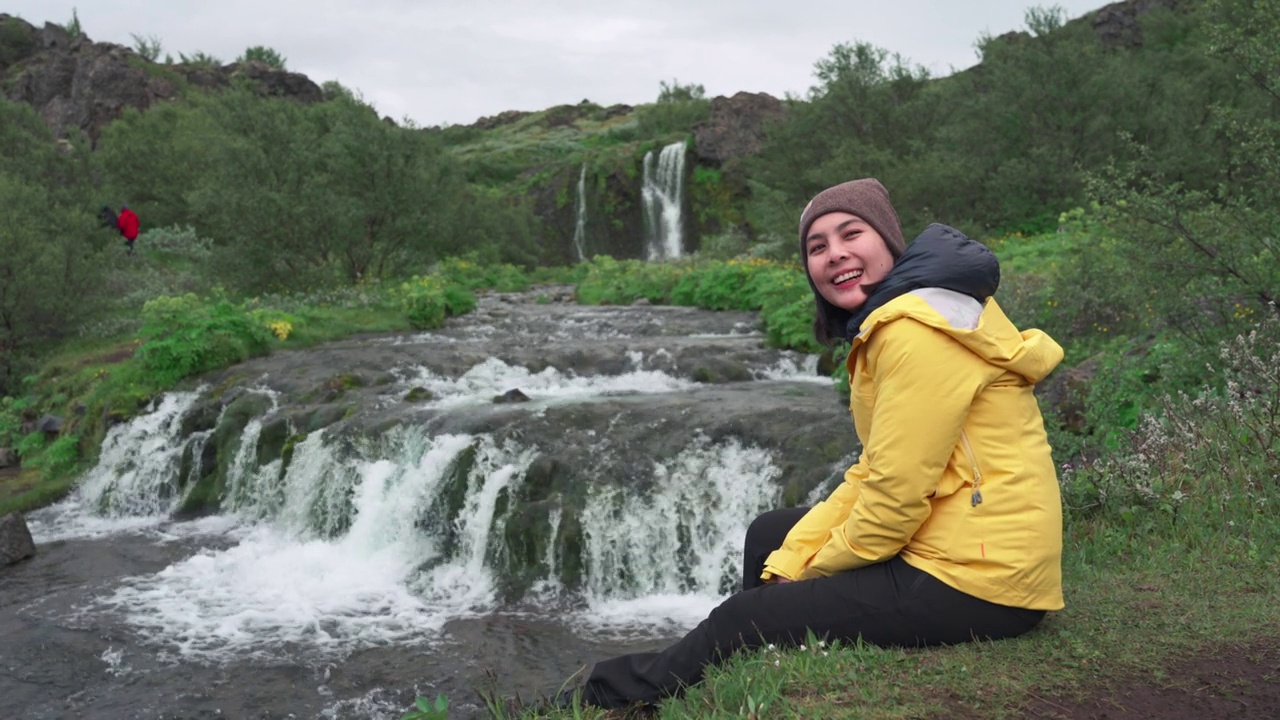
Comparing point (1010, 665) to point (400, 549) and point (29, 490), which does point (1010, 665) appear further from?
point (29, 490)

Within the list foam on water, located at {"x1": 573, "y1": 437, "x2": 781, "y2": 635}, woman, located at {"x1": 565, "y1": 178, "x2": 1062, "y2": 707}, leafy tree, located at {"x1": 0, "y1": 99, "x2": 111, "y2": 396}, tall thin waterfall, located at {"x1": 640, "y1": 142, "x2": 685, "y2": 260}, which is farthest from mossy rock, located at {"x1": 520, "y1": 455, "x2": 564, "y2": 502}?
tall thin waterfall, located at {"x1": 640, "y1": 142, "x2": 685, "y2": 260}

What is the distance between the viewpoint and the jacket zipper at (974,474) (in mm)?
2861

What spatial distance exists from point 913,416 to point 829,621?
863mm

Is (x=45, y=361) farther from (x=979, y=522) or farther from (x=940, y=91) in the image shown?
(x=940, y=91)

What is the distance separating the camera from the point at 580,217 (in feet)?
168

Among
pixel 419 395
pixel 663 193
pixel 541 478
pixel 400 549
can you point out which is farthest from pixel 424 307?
pixel 663 193

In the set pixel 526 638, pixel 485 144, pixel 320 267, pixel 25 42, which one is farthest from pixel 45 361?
pixel 485 144

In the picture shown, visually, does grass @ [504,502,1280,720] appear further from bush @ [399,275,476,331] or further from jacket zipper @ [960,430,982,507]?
bush @ [399,275,476,331]

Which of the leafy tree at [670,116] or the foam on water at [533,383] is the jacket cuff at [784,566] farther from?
the leafy tree at [670,116]

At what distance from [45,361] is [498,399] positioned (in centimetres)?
1128

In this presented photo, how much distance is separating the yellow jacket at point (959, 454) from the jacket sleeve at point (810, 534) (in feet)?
0.99

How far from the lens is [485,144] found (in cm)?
8344

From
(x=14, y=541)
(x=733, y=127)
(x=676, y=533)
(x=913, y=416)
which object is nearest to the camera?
(x=913, y=416)


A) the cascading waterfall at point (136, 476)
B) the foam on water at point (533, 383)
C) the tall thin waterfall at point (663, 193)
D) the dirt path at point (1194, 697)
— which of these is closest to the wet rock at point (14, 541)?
the cascading waterfall at point (136, 476)
